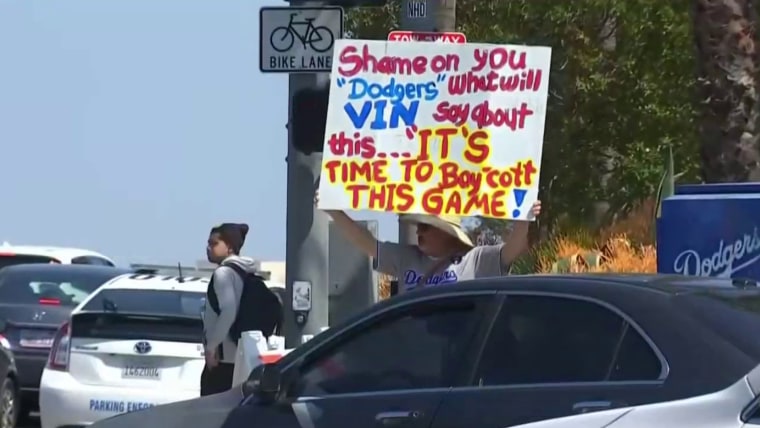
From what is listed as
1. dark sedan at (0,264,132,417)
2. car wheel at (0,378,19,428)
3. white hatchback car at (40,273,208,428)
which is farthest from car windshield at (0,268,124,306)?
white hatchback car at (40,273,208,428)

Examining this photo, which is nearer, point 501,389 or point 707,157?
point 501,389

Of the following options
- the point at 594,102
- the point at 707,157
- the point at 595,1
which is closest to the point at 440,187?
the point at 707,157

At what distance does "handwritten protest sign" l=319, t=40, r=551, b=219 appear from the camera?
8.87 metres

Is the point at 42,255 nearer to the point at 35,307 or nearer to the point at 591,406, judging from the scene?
the point at 35,307

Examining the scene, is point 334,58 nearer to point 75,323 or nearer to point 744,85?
point 744,85

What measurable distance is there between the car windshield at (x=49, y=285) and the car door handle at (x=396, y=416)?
8949mm

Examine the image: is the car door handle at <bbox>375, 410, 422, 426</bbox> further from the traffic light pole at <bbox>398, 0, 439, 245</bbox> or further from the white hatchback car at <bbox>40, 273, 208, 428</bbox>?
the white hatchback car at <bbox>40, 273, 208, 428</bbox>

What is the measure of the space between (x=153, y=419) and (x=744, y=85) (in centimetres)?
495

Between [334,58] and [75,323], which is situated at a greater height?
[334,58]

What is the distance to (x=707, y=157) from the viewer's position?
1072cm

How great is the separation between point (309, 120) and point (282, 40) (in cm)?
57

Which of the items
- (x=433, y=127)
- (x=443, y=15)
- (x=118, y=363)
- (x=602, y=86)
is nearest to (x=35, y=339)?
(x=118, y=363)

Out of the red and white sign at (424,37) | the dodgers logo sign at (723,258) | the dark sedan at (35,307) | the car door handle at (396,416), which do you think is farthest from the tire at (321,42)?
the dark sedan at (35,307)

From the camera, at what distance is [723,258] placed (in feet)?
26.6
